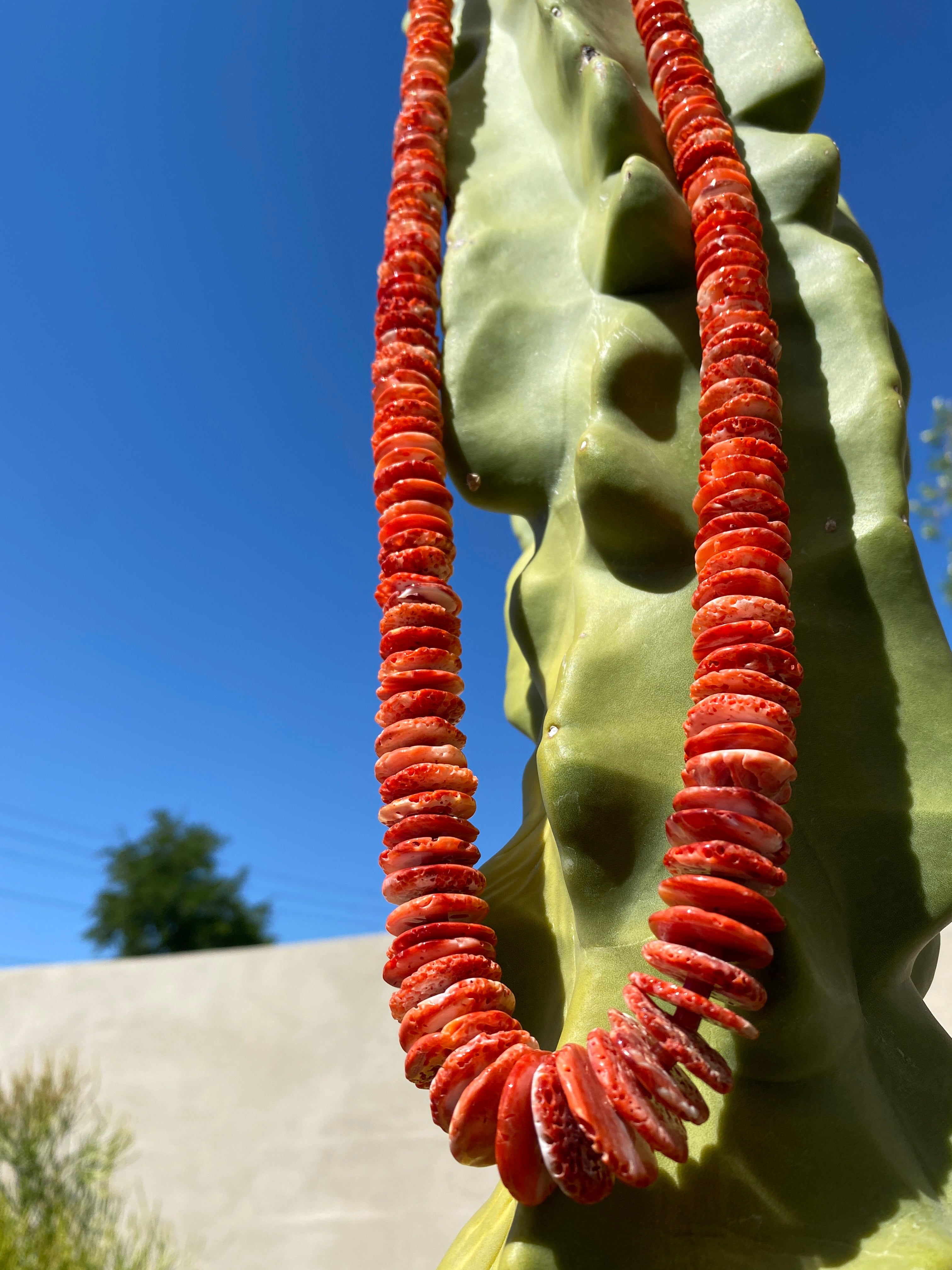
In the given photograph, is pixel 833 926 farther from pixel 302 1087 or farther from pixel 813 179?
pixel 302 1087

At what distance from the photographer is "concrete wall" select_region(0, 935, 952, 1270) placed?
2.80 m

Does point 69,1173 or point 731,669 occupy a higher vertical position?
point 731,669

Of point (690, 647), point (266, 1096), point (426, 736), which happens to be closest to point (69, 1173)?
point (266, 1096)

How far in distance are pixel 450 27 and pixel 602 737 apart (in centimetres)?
82

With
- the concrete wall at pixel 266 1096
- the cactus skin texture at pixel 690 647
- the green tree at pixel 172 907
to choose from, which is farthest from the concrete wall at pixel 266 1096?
the green tree at pixel 172 907

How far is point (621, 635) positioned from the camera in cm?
60

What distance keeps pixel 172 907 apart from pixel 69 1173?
5.27 meters

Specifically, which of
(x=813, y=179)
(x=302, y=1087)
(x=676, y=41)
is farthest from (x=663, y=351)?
(x=302, y=1087)

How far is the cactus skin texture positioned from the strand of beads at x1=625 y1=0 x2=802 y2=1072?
0.14 ft

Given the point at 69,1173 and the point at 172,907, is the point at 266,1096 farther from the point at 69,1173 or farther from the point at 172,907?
the point at 172,907

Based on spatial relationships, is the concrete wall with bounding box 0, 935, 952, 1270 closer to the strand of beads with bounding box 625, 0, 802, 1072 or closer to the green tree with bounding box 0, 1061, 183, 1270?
the green tree with bounding box 0, 1061, 183, 1270

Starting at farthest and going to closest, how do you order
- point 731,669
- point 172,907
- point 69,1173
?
point 172,907, point 69,1173, point 731,669

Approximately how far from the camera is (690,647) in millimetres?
601

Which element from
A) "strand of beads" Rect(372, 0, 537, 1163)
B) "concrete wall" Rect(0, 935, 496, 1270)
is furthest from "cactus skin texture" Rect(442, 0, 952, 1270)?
"concrete wall" Rect(0, 935, 496, 1270)
